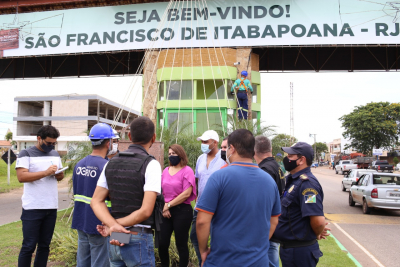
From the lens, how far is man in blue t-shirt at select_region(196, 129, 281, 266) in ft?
8.04

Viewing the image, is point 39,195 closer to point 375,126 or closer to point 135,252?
point 135,252

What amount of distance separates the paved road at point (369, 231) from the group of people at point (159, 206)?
3.68 m

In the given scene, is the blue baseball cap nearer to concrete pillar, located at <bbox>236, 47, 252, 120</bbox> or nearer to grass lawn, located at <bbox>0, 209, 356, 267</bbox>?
grass lawn, located at <bbox>0, 209, 356, 267</bbox>

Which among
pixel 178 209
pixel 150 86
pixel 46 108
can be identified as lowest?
pixel 178 209

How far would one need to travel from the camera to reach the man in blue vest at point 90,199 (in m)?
3.18

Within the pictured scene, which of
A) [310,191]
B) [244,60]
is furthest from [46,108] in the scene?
[310,191]

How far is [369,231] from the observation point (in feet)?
29.1

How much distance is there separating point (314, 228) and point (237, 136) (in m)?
1.22

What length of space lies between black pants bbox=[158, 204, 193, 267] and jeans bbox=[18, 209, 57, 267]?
1.45 metres

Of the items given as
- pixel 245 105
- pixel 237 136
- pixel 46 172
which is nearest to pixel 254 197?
pixel 237 136

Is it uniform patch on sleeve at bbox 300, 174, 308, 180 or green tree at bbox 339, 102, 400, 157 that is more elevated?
green tree at bbox 339, 102, 400, 157

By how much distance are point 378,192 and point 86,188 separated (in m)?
10.6

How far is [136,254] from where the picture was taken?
8.55ft

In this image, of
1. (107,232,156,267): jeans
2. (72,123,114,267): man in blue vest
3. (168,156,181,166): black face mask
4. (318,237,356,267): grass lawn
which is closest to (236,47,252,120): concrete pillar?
(318,237,356,267): grass lawn
